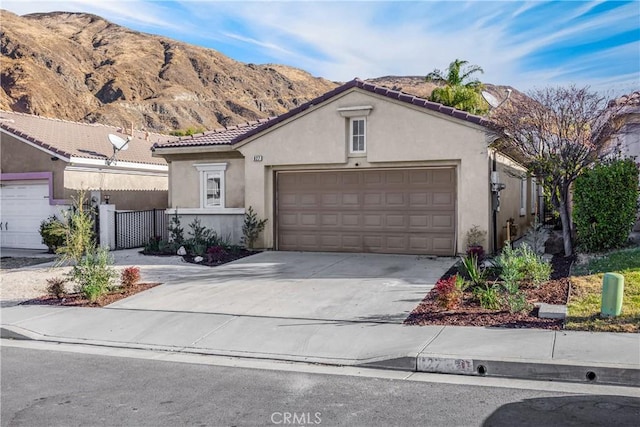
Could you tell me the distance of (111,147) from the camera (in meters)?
22.7

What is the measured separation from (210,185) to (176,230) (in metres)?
1.71

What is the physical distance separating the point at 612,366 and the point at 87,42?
12132 cm

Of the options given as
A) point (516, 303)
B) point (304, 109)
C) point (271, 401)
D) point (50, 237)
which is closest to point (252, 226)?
point (304, 109)

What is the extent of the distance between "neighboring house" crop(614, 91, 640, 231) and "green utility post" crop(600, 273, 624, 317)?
215 inches

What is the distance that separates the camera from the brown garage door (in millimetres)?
15031

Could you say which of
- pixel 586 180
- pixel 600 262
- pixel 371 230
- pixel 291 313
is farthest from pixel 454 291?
pixel 371 230

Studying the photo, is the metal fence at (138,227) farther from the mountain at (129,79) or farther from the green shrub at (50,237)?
the mountain at (129,79)

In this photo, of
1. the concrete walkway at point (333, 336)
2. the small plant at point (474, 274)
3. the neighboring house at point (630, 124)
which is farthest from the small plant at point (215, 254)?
the neighboring house at point (630, 124)

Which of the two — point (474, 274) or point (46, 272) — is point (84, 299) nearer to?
point (46, 272)

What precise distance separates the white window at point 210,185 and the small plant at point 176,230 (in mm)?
854

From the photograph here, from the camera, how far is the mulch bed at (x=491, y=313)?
8.42m

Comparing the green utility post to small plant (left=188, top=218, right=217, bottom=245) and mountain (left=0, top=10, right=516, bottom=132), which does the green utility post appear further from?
mountain (left=0, top=10, right=516, bottom=132)

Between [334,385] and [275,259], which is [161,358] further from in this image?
[275,259]

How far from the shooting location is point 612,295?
8.26 meters
